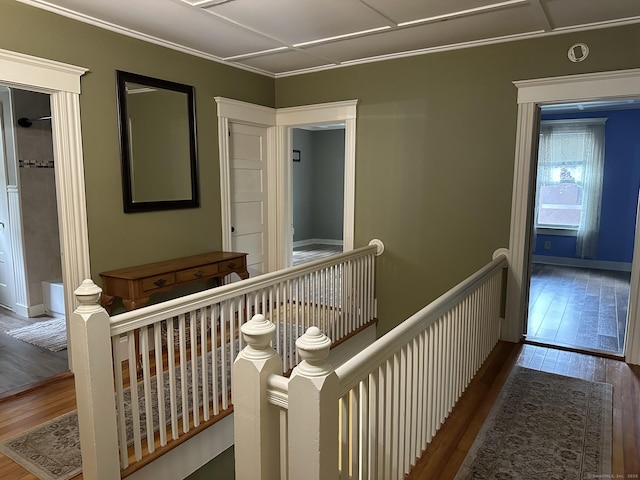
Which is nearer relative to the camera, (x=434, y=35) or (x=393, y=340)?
(x=393, y=340)

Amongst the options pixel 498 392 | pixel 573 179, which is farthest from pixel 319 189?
pixel 498 392

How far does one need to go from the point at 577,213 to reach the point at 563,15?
519cm

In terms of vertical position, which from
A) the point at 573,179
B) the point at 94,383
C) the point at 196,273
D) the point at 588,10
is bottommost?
the point at 94,383

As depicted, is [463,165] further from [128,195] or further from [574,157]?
[574,157]

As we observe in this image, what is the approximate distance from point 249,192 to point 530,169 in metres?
2.73

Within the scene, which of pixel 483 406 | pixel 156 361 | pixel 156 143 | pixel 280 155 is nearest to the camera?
pixel 156 361

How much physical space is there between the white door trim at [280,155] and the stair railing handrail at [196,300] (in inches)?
50.1

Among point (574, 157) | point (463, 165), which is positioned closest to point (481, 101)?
point (463, 165)

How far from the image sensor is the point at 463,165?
3850 mm

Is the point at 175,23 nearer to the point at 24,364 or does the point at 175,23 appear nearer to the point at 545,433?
the point at 24,364

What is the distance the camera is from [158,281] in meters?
3.31

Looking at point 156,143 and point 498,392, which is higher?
point 156,143

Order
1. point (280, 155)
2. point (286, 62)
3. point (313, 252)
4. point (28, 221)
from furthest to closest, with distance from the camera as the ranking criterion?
1. point (313, 252)
2. point (280, 155)
3. point (28, 221)
4. point (286, 62)

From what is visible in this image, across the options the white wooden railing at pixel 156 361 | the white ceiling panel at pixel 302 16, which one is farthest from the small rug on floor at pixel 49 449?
the white ceiling panel at pixel 302 16
